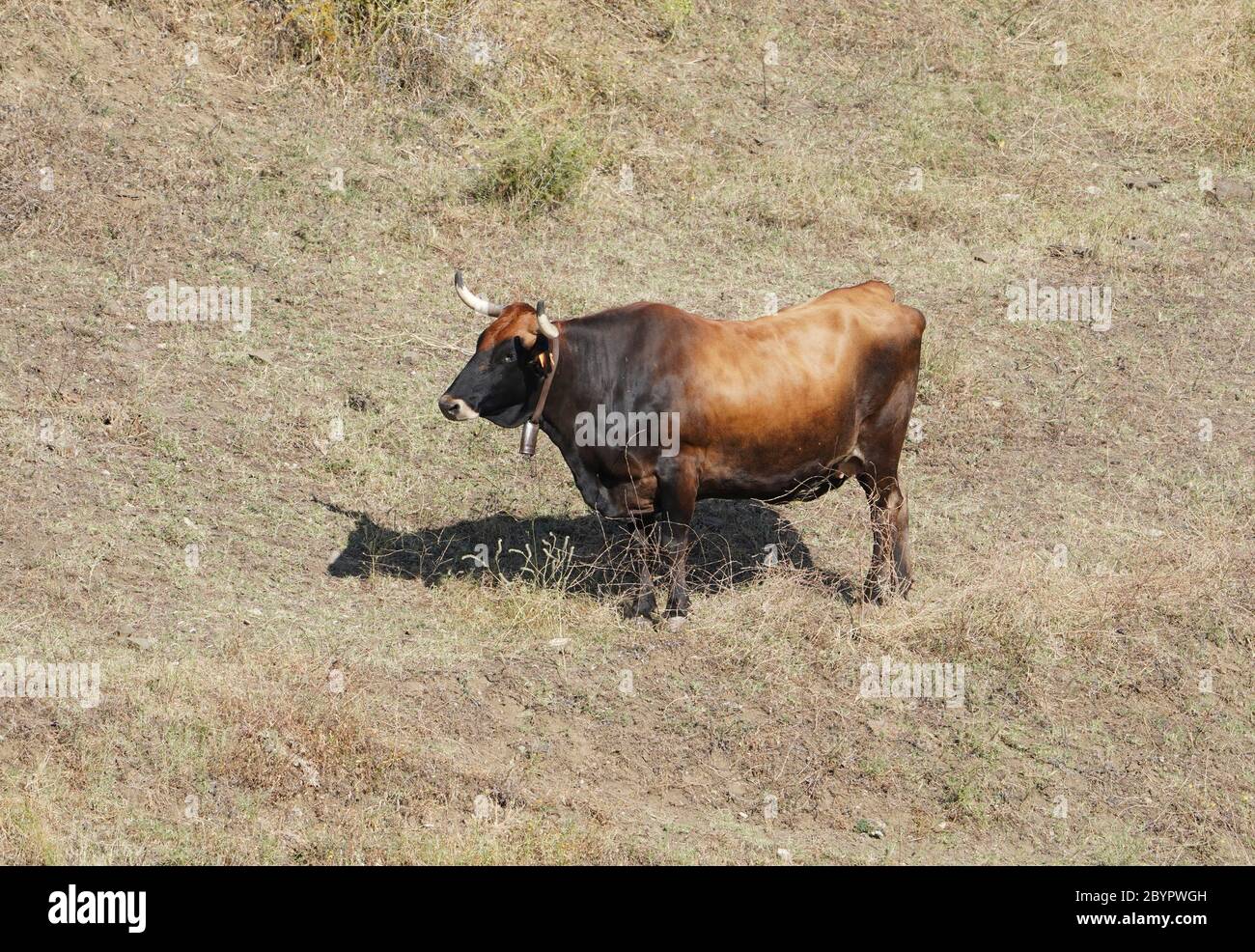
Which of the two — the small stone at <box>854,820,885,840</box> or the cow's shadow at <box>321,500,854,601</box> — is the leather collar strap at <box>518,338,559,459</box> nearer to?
the cow's shadow at <box>321,500,854,601</box>

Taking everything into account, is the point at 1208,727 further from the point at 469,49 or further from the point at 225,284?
the point at 469,49

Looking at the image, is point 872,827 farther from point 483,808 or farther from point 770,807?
point 483,808

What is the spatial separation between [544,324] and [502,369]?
423mm

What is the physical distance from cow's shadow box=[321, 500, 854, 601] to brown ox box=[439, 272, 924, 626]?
45cm

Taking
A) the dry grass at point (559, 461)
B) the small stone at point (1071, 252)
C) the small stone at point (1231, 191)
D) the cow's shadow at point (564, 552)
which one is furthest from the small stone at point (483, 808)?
the small stone at point (1231, 191)

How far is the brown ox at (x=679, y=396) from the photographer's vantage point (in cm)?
842

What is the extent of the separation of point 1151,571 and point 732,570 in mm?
2505

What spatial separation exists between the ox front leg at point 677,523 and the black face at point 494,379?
0.90 metres

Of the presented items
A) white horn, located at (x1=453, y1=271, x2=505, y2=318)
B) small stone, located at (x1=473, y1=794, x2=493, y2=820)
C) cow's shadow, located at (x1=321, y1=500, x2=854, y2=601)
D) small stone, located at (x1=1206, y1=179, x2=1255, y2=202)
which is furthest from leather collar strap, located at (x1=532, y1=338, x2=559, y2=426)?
small stone, located at (x1=1206, y1=179, x2=1255, y2=202)

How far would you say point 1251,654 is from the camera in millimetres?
8859

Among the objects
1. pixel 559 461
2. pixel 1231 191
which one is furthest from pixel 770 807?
pixel 1231 191

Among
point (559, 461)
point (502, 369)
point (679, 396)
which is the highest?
point (502, 369)

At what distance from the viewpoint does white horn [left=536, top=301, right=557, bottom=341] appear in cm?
806

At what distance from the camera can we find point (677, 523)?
8.54 m
